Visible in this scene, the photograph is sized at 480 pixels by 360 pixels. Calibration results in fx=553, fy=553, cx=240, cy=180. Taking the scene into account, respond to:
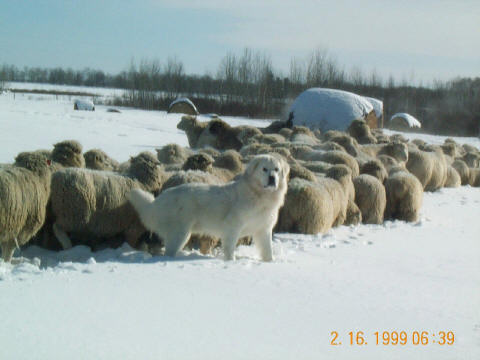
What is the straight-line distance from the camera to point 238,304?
4488mm

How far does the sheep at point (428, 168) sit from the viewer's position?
14.6 meters

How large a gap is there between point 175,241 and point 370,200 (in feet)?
15.8

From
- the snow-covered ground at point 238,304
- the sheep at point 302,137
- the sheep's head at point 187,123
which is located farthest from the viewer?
the sheep's head at point 187,123

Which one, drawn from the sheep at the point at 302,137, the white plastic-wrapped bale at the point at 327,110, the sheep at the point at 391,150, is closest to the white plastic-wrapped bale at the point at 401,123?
the white plastic-wrapped bale at the point at 327,110

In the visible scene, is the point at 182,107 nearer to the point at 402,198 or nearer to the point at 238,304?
the point at 402,198

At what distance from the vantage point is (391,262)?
22.8 ft

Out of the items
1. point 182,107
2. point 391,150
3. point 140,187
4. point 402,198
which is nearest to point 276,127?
point 391,150

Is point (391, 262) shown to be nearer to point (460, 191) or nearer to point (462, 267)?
point (462, 267)

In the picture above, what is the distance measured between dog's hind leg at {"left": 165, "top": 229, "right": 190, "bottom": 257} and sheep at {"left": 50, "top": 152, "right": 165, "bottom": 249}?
1.01 meters

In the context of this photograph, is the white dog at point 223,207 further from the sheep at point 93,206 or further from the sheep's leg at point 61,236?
the sheep's leg at point 61,236

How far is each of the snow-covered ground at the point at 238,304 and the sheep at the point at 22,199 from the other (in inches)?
13.5

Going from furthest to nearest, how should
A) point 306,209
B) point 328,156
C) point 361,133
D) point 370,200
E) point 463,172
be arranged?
1. point 361,133
2. point 463,172
3. point 328,156
4. point 370,200
5. point 306,209

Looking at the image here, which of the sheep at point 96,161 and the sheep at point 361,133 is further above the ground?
the sheep at point 361,133

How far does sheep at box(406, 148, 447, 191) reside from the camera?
14617mm
